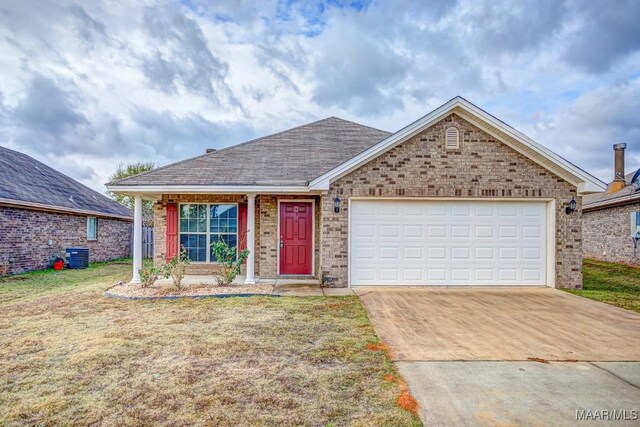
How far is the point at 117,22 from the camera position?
12.0 metres

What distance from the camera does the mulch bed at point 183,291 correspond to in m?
8.35

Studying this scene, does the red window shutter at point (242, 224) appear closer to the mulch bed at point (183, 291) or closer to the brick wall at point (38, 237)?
the mulch bed at point (183, 291)

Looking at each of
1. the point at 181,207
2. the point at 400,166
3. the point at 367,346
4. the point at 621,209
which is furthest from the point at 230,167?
the point at 621,209

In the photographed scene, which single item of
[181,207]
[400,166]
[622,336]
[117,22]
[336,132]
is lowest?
[622,336]

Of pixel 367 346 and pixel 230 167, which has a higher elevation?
pixel 230 167

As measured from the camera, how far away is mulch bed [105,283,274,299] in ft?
27.4

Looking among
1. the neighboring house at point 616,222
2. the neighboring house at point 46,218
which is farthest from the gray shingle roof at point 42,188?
the neighboring house at point 616,222

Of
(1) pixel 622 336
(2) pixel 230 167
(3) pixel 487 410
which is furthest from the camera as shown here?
(2) pixel 230 167

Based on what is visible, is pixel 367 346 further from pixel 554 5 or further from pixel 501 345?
pixel 554 5

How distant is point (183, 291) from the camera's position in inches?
348

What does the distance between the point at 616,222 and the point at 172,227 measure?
1833 cm

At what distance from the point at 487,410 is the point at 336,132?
11.9 meters

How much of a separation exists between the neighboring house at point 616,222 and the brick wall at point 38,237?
2125cm

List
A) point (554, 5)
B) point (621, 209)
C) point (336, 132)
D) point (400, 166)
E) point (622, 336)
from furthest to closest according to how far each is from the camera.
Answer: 1. point (621, 209)
2. point (336, 132)
3. point (554, 5)
4. point (400, 166)
5. point (622, 336)
